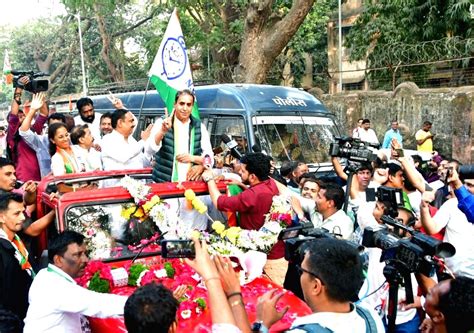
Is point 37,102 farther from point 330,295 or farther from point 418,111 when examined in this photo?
A: point 418,111

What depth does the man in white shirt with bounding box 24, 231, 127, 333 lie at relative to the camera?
3.05 m

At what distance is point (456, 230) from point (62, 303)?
2912 mm

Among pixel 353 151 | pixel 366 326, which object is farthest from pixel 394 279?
pixel 353 151

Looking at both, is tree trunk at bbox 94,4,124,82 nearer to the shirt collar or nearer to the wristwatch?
the shirt collar

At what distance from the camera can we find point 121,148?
572 centimetres

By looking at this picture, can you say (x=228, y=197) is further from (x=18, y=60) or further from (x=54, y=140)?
(x=18, y=60)

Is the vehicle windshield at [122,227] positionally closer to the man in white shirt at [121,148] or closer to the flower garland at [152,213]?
the flower garland at [152,213]

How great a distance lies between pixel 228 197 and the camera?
4242 millimetres

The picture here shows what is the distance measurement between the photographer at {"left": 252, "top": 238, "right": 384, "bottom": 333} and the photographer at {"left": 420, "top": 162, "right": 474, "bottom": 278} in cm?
170

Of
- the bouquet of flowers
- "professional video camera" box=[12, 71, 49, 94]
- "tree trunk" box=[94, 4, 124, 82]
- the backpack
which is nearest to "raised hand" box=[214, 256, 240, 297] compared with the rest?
the backpack

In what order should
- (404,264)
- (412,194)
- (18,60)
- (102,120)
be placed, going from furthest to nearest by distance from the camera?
(18,60)
(102,120)
(412,194)
(404,264)

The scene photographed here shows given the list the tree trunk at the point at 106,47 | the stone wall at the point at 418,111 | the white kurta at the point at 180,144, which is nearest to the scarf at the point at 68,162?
the white kurta at the point at 180,144

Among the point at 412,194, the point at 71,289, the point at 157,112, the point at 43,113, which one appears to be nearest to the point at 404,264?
the point at 71,289

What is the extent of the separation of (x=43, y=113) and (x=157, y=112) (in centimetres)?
341
